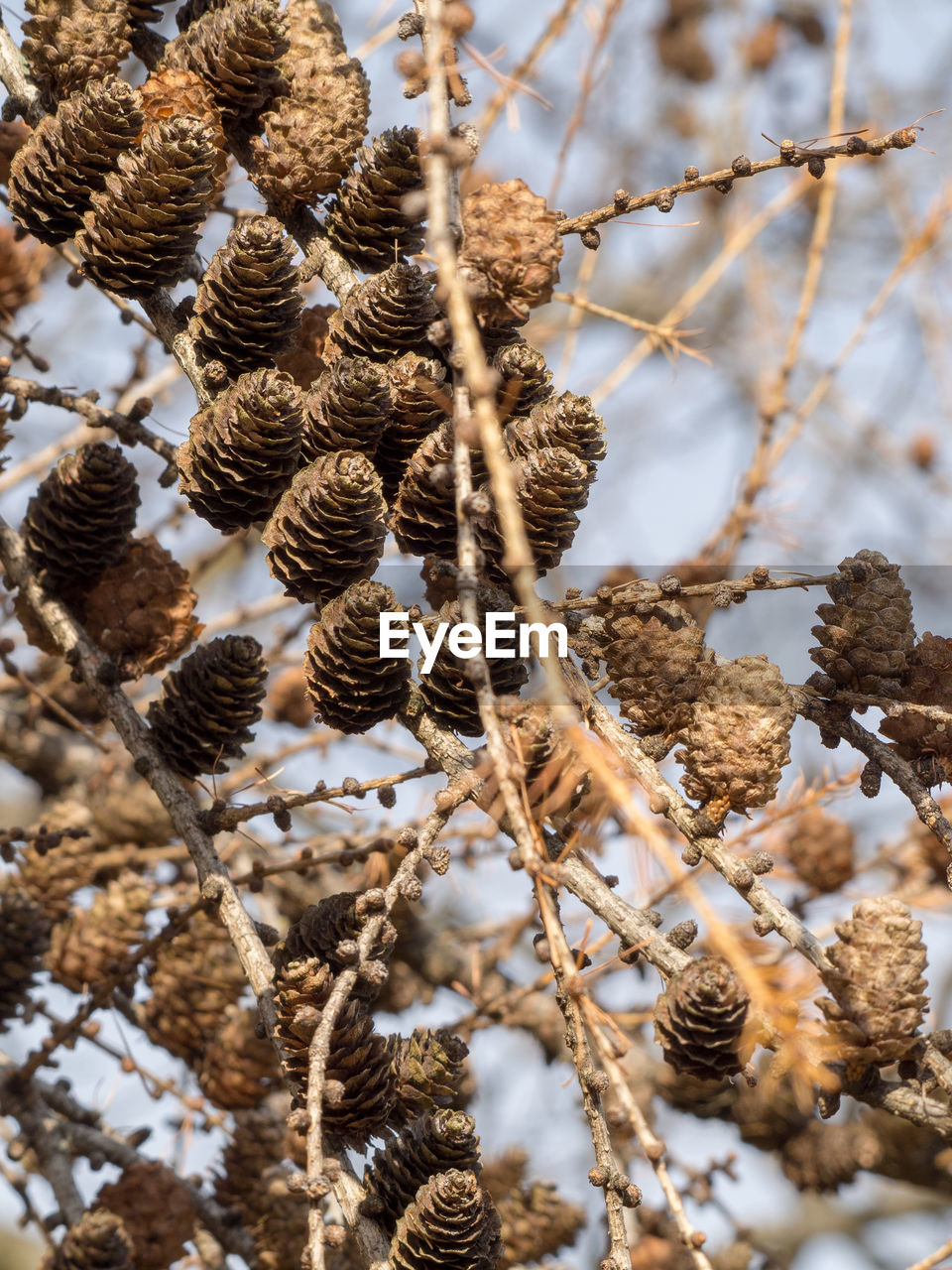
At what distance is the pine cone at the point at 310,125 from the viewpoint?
43.9 inches

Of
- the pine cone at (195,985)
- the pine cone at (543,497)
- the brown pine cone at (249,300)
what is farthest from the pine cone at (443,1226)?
the pine cone at (195,985)

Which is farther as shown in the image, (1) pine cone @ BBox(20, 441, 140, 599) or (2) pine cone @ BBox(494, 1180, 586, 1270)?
(2) pine cone @ BBox(494, 1180, 586, 1270)

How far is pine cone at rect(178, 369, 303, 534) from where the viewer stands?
98cm

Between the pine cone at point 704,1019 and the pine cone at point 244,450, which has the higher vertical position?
the pine cone at point 244,450

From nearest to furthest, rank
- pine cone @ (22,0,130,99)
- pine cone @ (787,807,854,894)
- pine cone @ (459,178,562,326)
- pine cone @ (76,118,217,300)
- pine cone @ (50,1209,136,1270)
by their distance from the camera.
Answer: pine cone @ (459,178,562,326), pine cone @ (76,118,217,300), pine cone @ (22,0,130,99), pine cone @ (50,1209,136,1270), pine cone @ (787,807,854,894)

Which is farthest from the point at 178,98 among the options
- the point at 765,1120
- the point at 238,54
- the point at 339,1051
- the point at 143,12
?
the point at 765,1120

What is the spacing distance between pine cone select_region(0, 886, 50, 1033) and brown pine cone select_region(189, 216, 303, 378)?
0.80 m

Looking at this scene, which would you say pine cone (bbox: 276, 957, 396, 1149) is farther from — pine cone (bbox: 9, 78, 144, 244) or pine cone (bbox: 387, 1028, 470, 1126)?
pine cone (bbox: 9, 78, 144, 244)

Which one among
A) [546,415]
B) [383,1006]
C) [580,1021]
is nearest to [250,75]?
[546,415]

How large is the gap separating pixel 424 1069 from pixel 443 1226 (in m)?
0.14

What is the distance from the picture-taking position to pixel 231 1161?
155 cm

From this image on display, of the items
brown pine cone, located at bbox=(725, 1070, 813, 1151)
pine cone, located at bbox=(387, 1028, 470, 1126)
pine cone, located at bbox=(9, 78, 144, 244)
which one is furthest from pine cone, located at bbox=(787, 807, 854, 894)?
pine cone, located at bbox=(9, 78, 144, 244)

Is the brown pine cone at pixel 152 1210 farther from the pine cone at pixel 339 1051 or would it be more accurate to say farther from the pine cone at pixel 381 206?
the pine cone at pixel 381 206

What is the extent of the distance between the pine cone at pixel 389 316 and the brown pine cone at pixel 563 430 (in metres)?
0.11
